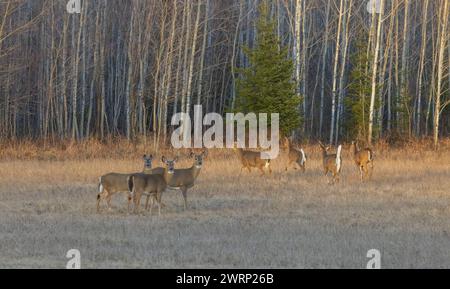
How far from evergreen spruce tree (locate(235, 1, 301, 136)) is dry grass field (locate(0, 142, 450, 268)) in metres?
8.03

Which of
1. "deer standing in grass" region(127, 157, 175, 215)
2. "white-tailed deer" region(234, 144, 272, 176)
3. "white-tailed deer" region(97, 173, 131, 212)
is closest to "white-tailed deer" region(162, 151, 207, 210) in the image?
"deer standing in grass" region(127, 157, 175, 215)

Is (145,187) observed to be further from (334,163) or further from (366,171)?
(366,171)

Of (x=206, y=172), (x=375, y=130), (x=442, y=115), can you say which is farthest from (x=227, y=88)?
(x=206, y=172)

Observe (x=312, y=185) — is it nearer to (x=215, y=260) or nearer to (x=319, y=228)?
(x=319, y=228)

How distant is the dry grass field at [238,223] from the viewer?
11734mm

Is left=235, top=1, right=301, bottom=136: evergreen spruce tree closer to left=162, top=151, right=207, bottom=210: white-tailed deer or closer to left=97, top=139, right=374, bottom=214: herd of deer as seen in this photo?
left=97, top=139, right=374, bottom=214: herd of deer

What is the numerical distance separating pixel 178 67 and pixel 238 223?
74.7 feet

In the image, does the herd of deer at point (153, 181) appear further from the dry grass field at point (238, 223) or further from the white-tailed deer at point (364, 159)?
the white-tailed deer at point (364, 159)

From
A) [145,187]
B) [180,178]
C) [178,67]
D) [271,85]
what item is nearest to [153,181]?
[145,187]

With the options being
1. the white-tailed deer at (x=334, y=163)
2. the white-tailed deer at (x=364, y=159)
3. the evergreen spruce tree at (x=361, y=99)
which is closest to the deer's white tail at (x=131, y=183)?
the white-tailed deer at (x=334, y=163)

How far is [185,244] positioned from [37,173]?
12.0 meters

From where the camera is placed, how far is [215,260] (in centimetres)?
1156

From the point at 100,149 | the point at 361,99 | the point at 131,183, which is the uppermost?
the point at 361,99

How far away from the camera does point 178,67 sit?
37312 millimetres
